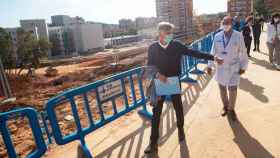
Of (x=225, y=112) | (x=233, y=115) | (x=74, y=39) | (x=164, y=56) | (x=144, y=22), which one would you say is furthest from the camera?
(x=144, y=22)

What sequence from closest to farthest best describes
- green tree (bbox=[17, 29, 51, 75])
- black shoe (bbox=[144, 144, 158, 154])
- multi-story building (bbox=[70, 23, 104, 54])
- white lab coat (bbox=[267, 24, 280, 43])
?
1. black shoe (bbox=[144, 144, 158, 154])
2. white lab coat (bbox=[267, 24, 280, 43])
3. green tree (bbox=[17, 29, 51, 75])
4. multi-story building (bbox=[70, 23, 104, 54])

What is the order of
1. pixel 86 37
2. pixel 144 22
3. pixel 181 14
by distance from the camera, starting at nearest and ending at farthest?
1. pixel 181 14
2. pixel 86 37
3. pixel 144 22

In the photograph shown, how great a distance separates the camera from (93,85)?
411 centimetres

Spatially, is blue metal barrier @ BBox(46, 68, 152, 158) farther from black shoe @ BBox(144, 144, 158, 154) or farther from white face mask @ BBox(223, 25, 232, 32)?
white face mask @ BBox(223, 25, 232, 32)

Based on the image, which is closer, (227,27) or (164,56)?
(164,56)

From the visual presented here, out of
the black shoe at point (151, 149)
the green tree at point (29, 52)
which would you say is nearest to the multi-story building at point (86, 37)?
the green tree at point (29, 52)

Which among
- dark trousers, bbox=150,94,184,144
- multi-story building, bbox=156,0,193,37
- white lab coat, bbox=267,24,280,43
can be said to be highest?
multi-story building, bbox=156,0,193,37

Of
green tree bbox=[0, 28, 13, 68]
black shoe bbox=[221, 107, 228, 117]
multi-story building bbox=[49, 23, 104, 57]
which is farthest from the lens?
multi-story building bbox=[49, 23, 104, 57]

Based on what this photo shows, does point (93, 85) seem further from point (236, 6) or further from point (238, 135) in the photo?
point (236, 6)

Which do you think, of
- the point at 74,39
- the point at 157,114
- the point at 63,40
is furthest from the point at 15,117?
the point at 63,40

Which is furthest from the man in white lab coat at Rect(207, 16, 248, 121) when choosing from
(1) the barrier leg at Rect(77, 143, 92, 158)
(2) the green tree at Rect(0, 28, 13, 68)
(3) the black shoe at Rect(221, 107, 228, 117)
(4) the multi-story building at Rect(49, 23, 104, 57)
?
(4) the multi-story building at Rect(49, 23, 104, 57)

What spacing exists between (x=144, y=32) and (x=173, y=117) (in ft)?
360

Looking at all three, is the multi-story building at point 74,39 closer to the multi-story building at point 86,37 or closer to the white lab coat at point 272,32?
the multi-story building at point 86,37

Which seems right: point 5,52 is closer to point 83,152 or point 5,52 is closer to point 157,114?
point 83,152
